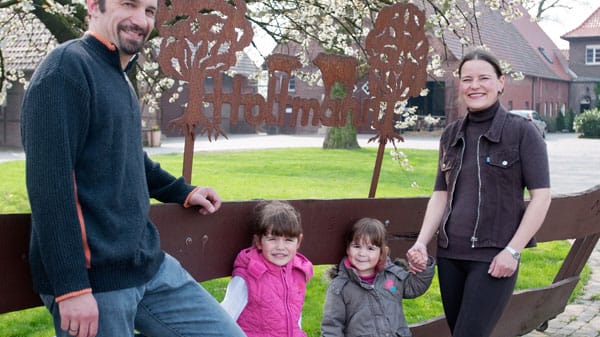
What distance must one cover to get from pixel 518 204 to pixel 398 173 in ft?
44.5

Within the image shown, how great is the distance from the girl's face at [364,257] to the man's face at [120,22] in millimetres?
1773

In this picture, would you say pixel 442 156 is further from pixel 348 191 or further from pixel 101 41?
pixel 348 191

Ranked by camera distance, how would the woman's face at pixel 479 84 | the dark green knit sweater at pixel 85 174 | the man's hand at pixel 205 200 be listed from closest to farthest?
the dark green knit sweater at pixel 85 174
the man's hand at pixel 205 200
the woman's face at pixel 479 84

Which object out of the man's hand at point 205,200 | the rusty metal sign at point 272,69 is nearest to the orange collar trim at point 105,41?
the man's hand at point 205,200

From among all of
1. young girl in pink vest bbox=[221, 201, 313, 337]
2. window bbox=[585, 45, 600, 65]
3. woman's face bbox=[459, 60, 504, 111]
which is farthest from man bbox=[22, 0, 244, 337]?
window bbox=[585, 45, 600, 65]

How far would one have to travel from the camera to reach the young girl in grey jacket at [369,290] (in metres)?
3.78

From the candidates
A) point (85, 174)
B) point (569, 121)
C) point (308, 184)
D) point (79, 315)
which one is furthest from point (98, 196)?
point (569, 121)

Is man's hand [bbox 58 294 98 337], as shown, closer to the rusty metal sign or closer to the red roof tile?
the rusty metal sign

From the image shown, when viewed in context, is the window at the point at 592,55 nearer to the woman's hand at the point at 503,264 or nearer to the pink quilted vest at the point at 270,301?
the woman's hand at the point at 503,264

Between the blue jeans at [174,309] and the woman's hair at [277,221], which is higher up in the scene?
the woman's hair at [277,221]

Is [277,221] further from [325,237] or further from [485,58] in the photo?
[485,58]

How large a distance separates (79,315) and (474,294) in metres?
1.81

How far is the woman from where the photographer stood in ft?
11.1

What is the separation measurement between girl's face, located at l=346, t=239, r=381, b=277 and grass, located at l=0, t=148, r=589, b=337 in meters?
0.22
